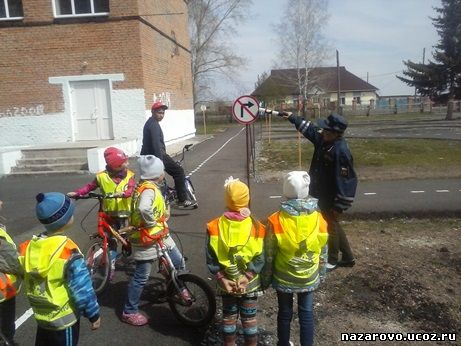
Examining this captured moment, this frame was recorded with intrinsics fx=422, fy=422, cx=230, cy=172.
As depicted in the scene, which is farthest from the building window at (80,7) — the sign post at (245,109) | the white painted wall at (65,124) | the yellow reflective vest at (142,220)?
the yellow reflective vest at (142,220)

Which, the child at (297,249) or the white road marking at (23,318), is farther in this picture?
the white road marking at (23,318)

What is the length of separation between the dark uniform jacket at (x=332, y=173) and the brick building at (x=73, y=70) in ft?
41.4

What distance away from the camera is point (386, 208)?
7992 millimetres

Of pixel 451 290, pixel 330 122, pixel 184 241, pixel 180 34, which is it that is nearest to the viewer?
pixel 451 290

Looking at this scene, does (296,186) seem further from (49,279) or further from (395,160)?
(395,160)

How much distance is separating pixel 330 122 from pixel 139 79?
13.0 metres

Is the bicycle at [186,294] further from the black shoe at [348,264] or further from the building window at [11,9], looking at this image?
the building window at [11,9]

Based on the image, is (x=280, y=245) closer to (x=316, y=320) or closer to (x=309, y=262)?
(x=309, y=262)

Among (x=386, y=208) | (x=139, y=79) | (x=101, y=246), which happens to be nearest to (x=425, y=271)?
(x=386, y=208)

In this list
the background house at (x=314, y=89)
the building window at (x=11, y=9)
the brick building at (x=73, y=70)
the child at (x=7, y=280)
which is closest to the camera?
the child at (x=7, y=280)

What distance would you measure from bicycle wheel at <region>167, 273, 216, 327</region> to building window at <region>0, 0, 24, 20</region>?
15887mm

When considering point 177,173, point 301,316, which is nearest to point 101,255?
point 301,316

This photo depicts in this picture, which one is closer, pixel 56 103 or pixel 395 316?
pixel 395 316

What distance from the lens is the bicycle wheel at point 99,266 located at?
15.0 feet
